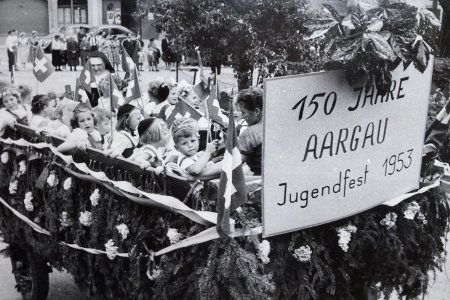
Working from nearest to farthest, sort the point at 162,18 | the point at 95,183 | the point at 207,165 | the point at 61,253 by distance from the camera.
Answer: the point at 207,165, the point at 95,183, the point at 61,253, the point at 162,18

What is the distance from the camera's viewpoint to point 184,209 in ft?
11.4

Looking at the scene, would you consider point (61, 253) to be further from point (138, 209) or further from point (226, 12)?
point (226, 12)

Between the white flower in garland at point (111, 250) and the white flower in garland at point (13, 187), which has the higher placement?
the white flower in garland at point (111, 250)

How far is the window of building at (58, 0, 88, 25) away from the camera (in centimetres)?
4672

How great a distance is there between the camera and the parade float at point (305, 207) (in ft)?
11.2

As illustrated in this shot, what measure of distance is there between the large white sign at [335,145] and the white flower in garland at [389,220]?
107mm

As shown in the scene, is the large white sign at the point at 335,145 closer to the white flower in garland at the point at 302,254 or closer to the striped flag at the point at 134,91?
the white flower in garland at the point at 302,254

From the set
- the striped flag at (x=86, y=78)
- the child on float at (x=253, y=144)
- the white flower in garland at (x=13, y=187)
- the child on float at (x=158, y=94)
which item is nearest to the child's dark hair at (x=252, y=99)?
the child on float at (x=253, y=144)

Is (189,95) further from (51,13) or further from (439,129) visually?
(51,13)

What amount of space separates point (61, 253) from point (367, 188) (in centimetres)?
233

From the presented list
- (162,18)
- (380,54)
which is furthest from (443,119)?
(162,18)

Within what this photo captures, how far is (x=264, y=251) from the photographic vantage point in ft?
11.2

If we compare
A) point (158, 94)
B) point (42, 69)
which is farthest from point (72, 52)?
point (158, 94)

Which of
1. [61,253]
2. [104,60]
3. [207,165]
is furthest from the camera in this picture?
[104,60]
